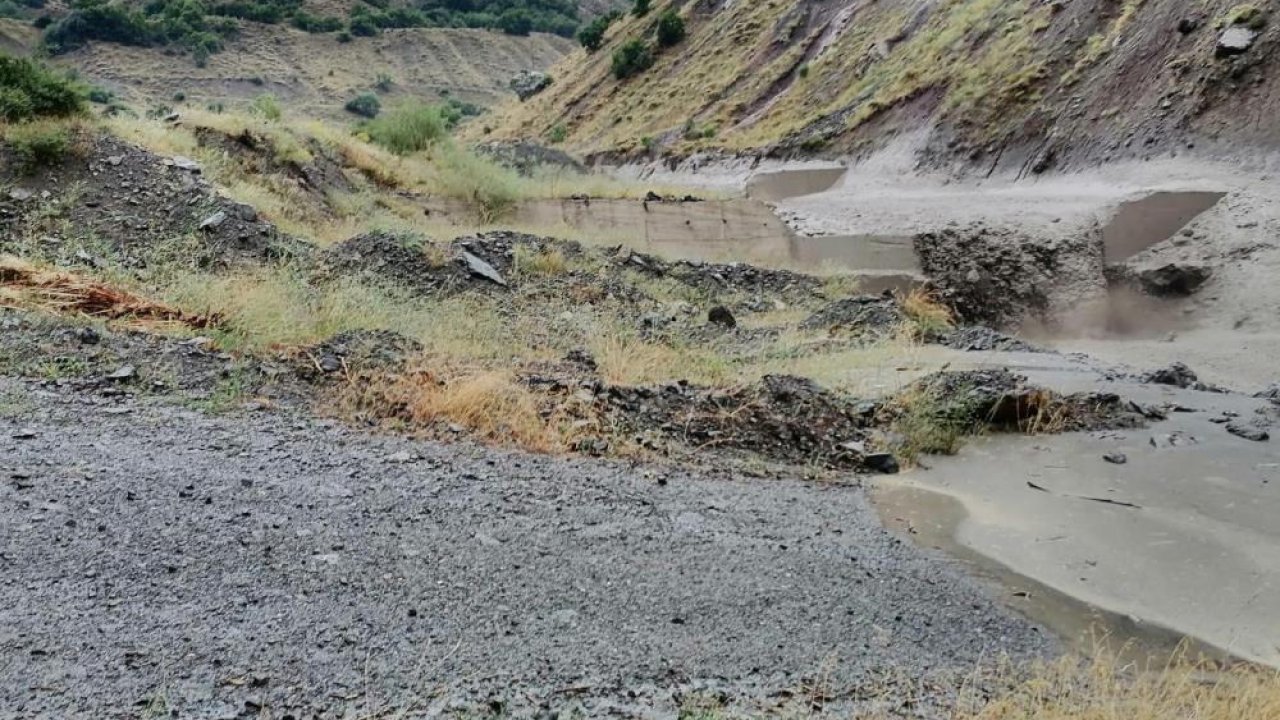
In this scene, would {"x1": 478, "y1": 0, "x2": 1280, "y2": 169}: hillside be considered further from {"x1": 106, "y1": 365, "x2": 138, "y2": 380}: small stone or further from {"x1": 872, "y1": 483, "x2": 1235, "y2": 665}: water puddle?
{"x1": 106, "y1": 365, "x2": 138, "y2": 380}: small stone

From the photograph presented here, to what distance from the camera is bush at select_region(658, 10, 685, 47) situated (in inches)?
1868

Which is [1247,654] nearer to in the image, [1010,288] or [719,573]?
[719,573]

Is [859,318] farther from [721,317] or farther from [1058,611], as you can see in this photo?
[1058,611]

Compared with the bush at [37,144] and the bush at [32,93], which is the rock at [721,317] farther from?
the bush at [32,93]

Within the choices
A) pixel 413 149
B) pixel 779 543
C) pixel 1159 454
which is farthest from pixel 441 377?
pixel 413 149

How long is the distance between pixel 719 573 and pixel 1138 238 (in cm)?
1266

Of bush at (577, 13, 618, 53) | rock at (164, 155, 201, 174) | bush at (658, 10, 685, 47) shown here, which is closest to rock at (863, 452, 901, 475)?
rock at (164, 155, 201, 174)

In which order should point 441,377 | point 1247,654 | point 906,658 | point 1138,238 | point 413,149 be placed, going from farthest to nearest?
point 413,149 < point 1138,238 < point 441,377 < point 1247,654 < point 906,658

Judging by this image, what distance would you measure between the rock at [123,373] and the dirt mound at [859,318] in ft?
26.2

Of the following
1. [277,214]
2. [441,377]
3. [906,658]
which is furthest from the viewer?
[277,214]

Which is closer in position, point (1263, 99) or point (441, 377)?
point (441, 377)

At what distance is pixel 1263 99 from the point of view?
14.7m

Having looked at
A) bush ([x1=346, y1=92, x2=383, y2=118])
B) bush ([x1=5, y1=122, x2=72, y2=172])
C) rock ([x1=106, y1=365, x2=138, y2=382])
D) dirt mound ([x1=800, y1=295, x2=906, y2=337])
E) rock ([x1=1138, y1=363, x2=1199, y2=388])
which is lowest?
bush ([x1=346, y1=92, x2=383, y2=118])

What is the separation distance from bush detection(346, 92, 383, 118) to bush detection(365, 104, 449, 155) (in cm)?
3767
